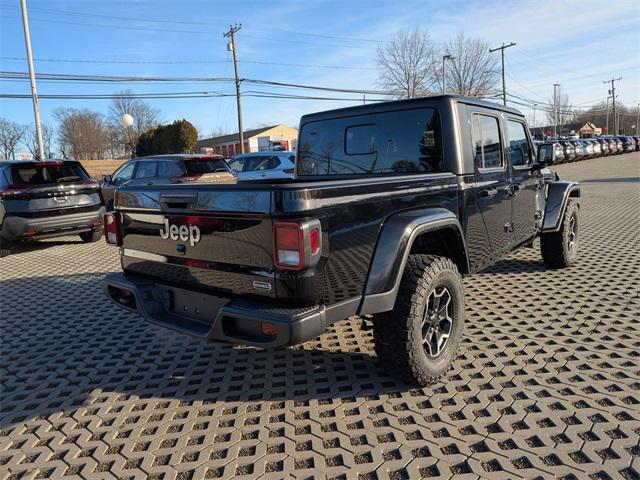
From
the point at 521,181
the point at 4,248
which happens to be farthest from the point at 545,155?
the point at 4,248

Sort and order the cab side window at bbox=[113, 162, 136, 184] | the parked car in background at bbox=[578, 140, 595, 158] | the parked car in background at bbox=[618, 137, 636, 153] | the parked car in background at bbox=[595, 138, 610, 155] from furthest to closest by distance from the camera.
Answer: the parked car in background at bbox=[618, 137, 636, 153]
the parked car in background at bbox=[595, 138, 610, 155]
the parked car in background at bbox=[578, 140, 595, 158]
the cab side window at bbox=[113, 162, 136, 184]

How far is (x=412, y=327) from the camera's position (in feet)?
9.72

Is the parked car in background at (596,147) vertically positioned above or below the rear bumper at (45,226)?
above

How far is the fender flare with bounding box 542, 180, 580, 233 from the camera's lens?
5.41m

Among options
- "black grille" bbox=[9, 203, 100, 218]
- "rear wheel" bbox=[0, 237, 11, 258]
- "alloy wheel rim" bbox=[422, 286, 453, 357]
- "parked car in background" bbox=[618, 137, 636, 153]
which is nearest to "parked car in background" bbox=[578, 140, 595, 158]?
"parked car in background" bbox=[618, 137, 636, 153]

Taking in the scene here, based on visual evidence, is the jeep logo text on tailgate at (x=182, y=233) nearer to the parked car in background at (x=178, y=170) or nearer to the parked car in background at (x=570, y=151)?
the parked car in background at (x=178, y=170)

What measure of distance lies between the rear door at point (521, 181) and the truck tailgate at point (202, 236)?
298 centimetres

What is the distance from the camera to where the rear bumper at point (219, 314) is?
2447 mm

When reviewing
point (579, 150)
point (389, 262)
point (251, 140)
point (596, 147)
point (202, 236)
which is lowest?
point (389, 262)

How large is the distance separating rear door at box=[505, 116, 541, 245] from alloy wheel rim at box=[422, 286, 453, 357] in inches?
66.0

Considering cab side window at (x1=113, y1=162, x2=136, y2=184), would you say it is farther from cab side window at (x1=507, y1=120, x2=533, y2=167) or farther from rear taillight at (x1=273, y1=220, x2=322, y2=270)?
rear taillight at (x1=273, y1=220, x2=322, y2=270)

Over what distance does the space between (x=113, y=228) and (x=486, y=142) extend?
10.4ft

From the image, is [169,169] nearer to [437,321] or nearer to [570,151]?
[437,321]

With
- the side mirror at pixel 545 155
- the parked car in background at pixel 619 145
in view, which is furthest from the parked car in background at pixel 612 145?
the side mirror at pixel 545 155
